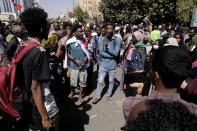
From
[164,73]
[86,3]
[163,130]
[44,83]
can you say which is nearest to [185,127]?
[163,130]

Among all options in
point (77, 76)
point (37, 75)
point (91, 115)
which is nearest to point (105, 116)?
point (91, 115)

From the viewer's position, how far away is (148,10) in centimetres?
2089

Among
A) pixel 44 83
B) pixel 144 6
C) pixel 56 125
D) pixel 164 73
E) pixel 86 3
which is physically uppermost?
pixel 86 3

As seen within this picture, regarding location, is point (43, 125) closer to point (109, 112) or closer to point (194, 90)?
point (194, 90)

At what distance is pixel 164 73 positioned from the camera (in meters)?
1.12

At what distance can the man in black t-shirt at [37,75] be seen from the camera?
156cm

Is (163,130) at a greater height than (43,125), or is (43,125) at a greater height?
(163,130)

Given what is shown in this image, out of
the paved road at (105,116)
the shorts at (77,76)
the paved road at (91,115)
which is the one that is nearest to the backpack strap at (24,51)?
the paved road at (91,115)

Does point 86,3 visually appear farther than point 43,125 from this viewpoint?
Yes

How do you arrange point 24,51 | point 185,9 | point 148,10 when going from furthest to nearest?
point 148,10 < point 185,9 < point 24,51

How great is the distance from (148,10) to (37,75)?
22.2m

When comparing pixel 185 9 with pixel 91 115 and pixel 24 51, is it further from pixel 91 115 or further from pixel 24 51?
pixel 24 51

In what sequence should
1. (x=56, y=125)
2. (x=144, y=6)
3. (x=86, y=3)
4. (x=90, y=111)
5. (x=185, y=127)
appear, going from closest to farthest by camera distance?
(x=185, y=127), (x=56, y=125), (x=90, y=111), (x=144, y=6), (x=86, y=3)

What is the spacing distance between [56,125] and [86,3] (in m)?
107
